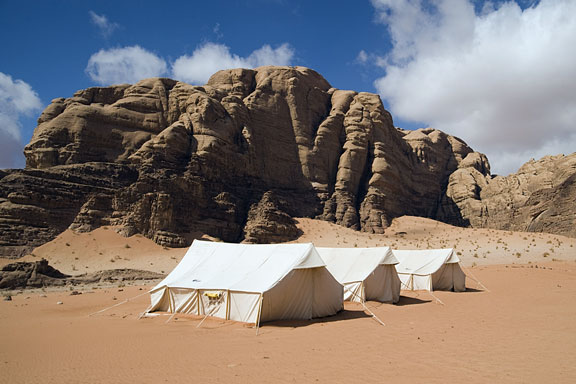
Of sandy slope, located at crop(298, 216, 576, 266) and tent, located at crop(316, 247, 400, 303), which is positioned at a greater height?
sandy slope, located at crop(298, 216, 576, 266)

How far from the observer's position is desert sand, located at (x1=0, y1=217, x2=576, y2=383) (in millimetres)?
8164

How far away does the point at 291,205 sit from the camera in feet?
184

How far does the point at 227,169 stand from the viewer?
2018 inches

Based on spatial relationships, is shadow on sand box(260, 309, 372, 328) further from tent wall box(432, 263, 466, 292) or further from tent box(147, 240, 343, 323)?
tent wall box(432, 263, 466, 292)

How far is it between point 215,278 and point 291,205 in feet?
133

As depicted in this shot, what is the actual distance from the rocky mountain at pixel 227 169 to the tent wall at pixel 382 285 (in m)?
28.6

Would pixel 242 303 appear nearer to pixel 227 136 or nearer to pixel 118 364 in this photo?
pixel 118 364

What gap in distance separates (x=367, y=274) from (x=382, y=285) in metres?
1.21

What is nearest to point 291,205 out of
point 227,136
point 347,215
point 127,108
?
point 347,215

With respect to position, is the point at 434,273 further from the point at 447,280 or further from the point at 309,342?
the point at 309,342

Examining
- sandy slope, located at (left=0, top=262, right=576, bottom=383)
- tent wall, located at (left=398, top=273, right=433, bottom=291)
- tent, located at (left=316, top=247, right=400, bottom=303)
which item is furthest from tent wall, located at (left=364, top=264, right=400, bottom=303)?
tent wall, located at (left=398, top=273, right=433, bottom=291)

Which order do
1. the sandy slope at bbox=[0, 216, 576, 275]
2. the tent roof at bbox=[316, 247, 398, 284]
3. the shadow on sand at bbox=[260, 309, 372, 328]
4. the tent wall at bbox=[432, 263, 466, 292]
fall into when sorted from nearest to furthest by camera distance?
the shadow on sand at bbox=[260, 309, 372, 328], the tent roof at bbox=[316, 247, 398, 284], the tent wall at bbox=[432, 263, 466, 292], the sandy slope at bbox=[0, 216, 576, 275]

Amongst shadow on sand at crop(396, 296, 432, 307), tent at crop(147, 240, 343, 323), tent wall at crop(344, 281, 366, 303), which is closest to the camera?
tent at crop(147, 240, 343, 323)

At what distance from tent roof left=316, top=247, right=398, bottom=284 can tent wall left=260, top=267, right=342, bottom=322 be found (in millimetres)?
2975
